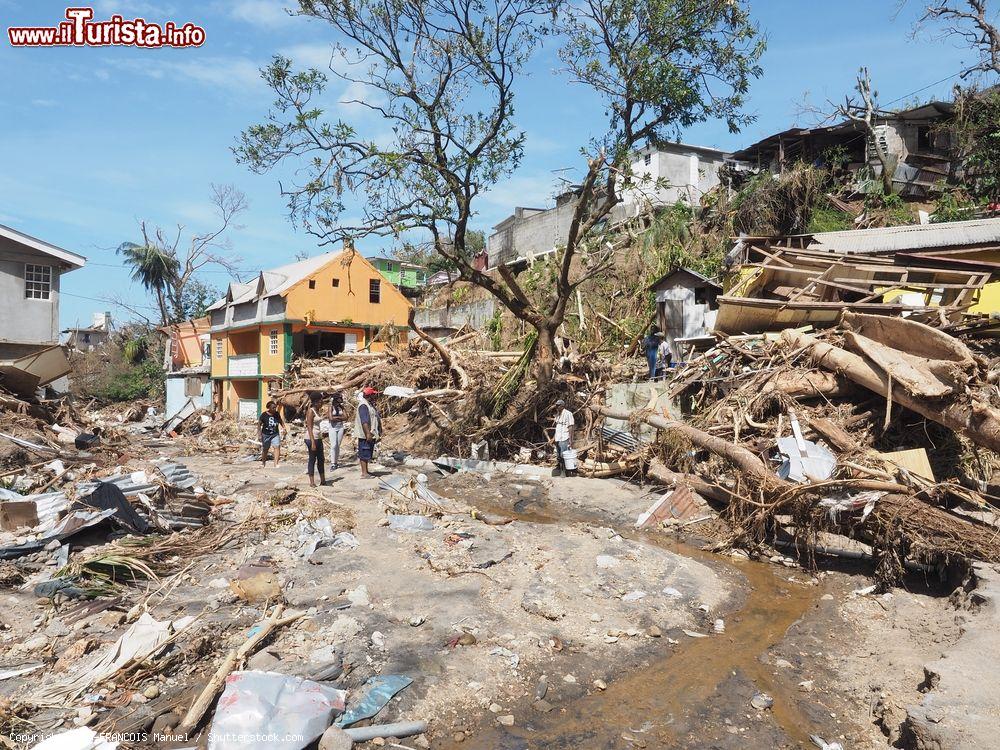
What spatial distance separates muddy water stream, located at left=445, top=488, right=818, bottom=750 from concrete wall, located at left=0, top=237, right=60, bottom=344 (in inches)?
725

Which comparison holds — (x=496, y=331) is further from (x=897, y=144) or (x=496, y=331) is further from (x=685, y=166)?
(x=897, y=144)

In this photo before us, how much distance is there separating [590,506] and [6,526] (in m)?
7.36

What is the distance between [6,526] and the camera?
7.20m

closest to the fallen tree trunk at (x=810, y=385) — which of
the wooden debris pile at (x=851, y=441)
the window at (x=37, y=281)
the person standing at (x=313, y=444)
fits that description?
the wooden debris pile at (x=851, y=441)

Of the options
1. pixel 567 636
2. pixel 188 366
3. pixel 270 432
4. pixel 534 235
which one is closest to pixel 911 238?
pixel 567 636

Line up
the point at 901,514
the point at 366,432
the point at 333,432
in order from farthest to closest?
the point at 333,432
the point at 366,432
the point at 901,514

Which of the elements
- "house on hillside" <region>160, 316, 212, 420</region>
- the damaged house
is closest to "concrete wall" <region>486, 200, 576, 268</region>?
the damaged house

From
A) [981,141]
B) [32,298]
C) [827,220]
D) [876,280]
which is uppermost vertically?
[981,141]

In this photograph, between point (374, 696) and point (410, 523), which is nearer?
point (374, 696)

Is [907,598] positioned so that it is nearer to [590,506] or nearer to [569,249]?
[590,506]

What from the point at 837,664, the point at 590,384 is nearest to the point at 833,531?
the point at 837,664

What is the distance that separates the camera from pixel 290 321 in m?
21.8

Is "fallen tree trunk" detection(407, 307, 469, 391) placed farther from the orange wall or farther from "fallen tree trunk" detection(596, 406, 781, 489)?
the orange wall

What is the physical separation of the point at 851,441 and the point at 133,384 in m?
33.0
